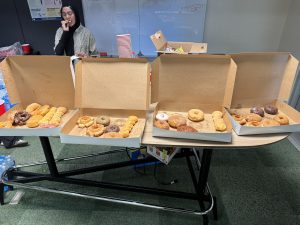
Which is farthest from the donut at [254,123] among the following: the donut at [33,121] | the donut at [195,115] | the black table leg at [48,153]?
the black table leg at [48,153]

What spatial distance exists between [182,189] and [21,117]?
4.21 ft

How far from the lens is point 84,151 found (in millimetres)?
2168

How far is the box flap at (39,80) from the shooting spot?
1.15 meters

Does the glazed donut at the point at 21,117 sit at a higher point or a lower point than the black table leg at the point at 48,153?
higher

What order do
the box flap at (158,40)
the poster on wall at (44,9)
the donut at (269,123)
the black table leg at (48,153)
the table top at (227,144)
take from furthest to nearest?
the poster on wall at (44,9), the box flap at (158,40), the black table leg at (48,153), the donut at (269,123), the table top at (227,144)

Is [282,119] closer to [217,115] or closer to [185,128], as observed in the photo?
[217,115]

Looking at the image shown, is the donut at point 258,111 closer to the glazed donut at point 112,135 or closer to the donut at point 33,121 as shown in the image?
the glazed donut at point 112,135

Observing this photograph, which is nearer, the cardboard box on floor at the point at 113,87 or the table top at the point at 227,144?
the table top at the point at 227,144

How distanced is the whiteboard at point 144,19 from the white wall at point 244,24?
160 mm

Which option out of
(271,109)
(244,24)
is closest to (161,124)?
(271,109)

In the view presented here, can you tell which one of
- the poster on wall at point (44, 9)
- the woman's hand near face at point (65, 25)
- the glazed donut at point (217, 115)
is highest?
the poster on wall at point (44, 9)

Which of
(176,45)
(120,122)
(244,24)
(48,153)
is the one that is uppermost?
(244,24)

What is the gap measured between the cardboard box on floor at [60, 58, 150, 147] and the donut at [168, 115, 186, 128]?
0.15 meters

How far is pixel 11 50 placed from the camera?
2.81 meters
